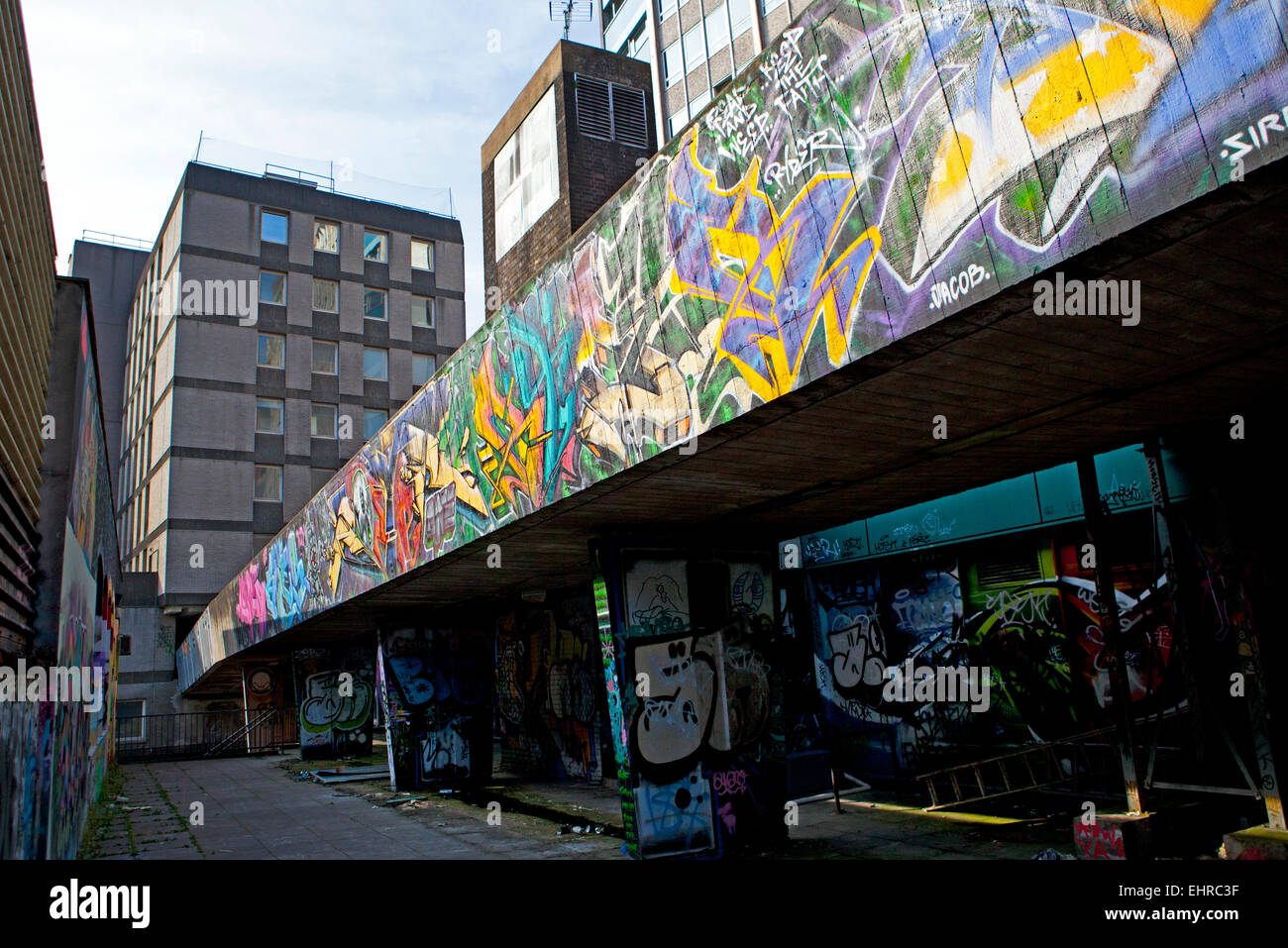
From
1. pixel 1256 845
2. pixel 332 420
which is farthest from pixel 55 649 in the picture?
pixel 332 420

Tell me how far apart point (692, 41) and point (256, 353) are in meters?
24.4

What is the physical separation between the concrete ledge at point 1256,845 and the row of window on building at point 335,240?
43.7 m

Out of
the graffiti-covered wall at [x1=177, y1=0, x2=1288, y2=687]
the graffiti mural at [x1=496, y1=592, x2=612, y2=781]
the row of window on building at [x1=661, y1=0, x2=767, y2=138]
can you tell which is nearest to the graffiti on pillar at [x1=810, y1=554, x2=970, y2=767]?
the graffiti mural at [x1=496, y1=592, x2=612, y2=781]

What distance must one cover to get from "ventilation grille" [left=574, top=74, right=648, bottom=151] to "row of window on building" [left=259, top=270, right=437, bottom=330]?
3166 cm

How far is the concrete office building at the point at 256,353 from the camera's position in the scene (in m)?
37.6

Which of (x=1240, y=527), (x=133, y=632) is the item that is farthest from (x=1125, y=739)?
(x=133, y=632)

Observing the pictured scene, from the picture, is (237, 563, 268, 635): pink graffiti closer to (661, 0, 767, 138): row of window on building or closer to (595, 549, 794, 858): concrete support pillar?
(595, 549, 794, 858): concrete support pillar

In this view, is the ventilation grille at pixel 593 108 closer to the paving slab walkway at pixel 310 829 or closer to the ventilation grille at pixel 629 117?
the ventilation grille at pixel 629 117

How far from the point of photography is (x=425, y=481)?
38.1ft

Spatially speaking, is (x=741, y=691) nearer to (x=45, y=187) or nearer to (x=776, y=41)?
(x=776, y=41)

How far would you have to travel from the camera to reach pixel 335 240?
43406 millimetres

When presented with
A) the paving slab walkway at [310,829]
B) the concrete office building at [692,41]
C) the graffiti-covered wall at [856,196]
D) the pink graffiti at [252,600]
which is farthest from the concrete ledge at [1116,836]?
the concrete office building at [692,41]

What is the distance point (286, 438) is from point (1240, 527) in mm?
39066

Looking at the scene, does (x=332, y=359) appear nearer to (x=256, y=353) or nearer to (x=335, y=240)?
(x=256, y=353)
